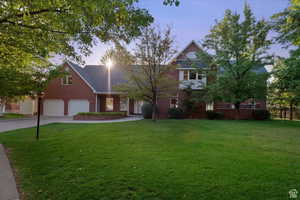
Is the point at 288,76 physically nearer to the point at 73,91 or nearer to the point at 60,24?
the point at 60,24

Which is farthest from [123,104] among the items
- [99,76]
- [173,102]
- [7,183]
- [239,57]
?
[7,183]

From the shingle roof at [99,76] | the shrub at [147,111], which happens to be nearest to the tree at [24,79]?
the shrub at [147,111]

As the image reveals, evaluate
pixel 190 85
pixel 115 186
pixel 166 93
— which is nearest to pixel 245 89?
pixel 190 85

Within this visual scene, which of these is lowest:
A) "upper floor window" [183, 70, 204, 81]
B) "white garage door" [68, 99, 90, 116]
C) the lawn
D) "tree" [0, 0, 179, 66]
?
the lawn

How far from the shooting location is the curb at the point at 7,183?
3061 mm

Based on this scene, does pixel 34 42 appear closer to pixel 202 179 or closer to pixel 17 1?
pixel 17 1

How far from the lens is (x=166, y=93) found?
1430cm

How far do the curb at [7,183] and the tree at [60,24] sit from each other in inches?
128

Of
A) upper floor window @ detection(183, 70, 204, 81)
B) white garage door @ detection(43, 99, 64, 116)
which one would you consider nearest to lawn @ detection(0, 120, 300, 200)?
upper floor window @ detection(183, 70, 204, 81)

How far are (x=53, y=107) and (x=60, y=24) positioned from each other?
18.5 meters

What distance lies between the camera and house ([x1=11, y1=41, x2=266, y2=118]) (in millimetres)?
18250

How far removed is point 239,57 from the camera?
1559 cm

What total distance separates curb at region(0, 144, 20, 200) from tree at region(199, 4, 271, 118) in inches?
583

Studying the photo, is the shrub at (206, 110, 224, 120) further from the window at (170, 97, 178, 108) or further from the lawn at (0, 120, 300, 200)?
the lawn at (0, 120, 300, 200)
